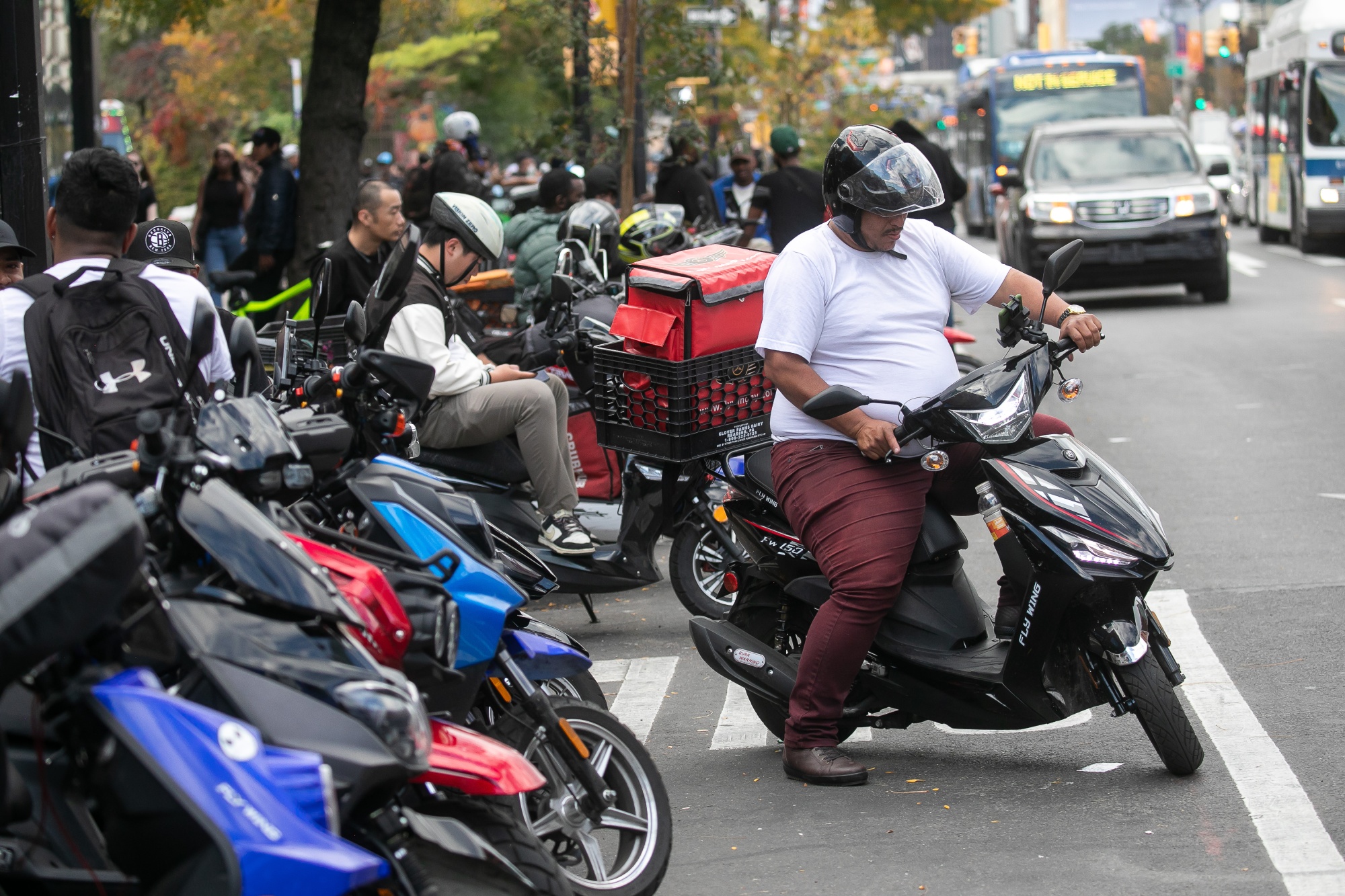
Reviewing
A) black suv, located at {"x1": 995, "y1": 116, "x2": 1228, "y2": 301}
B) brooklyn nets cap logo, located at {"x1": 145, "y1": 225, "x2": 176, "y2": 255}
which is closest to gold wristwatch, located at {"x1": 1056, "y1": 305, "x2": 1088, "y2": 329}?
brooklyn nets cap logo, located at {"x1": 145, "y1": 225, "x2": 176, "y2": 255}

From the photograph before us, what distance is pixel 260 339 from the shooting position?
7.54m

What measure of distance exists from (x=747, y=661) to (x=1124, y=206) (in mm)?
13897

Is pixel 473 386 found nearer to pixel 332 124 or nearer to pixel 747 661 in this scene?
pixel 747 661

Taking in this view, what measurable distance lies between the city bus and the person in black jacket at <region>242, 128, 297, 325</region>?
52.2 feet

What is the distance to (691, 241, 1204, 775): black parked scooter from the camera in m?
4.52

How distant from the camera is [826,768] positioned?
490 cm

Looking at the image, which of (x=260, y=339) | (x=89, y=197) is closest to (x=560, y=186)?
(x=260, y=339)

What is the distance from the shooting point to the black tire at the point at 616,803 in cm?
380

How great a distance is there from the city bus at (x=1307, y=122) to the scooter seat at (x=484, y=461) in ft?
65.6

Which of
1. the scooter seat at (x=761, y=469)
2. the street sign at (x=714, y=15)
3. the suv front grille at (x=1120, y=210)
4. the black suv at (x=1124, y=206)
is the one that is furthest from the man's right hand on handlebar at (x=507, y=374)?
the street sign at (x=714, y=15)

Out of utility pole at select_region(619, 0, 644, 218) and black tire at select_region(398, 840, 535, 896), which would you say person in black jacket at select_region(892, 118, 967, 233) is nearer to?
utility pole at select_region(619, 0, 644, 218)

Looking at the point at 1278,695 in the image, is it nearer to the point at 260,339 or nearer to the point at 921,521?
the point at 921,521

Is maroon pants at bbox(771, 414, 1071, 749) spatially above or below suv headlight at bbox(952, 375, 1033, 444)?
below

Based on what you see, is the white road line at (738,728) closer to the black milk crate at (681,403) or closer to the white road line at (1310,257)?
the black milk crate at (681,403)
